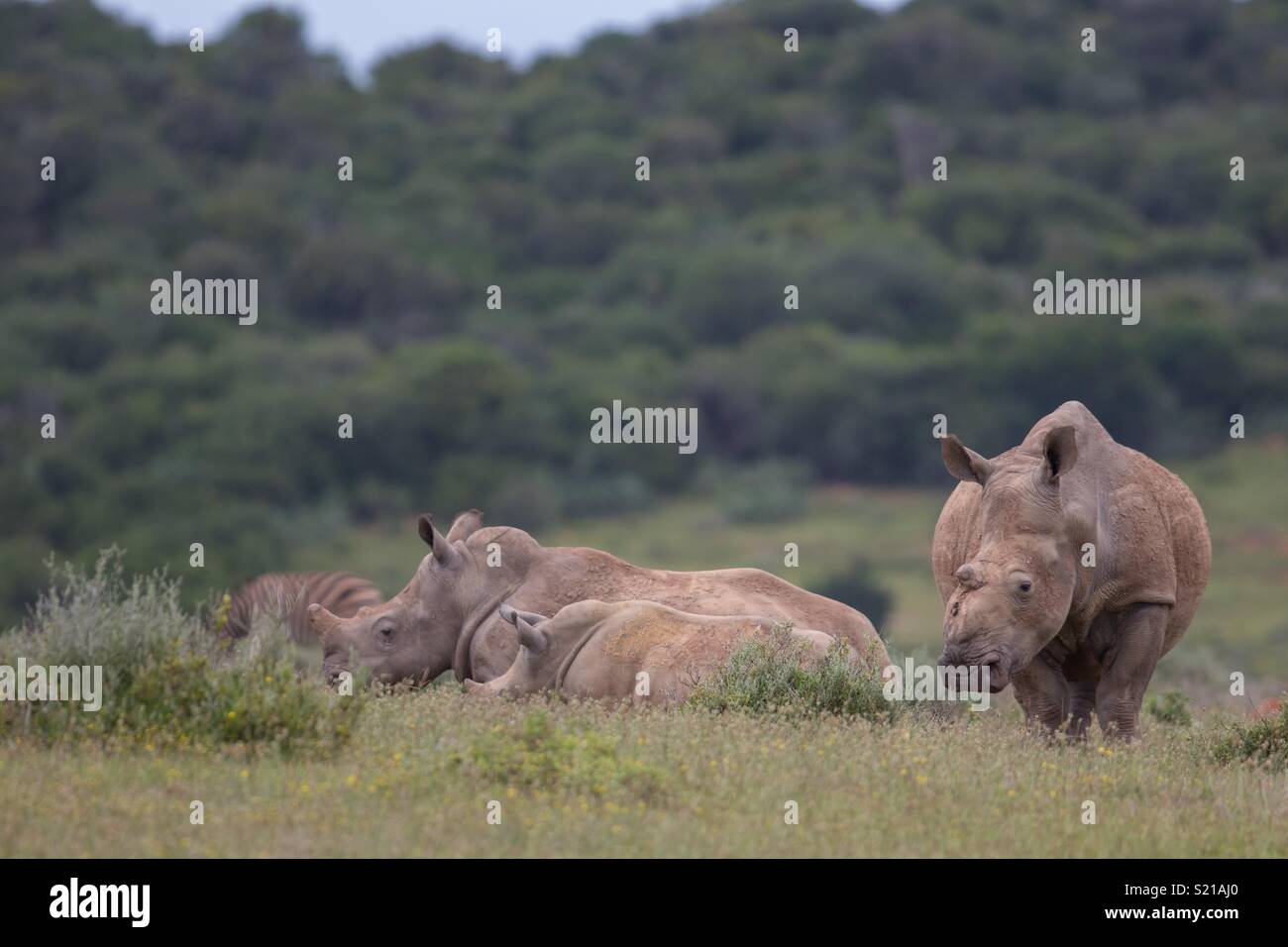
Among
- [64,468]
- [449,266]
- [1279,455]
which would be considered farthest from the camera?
[449,266]

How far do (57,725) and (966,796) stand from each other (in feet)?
14.5

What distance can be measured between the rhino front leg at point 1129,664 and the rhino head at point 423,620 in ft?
14.2

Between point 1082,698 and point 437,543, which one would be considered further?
point 437,543

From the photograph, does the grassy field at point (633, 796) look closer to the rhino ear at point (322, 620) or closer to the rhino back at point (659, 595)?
the rhino back at point (659, 595)

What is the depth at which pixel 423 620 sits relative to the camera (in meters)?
13.2

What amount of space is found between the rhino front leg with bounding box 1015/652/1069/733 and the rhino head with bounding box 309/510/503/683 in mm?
3812

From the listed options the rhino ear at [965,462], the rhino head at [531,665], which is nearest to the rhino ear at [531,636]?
the rhino head at [531,665]

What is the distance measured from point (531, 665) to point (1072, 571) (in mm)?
3343

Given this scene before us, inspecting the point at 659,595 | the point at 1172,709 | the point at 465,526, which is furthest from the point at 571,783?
the point at 1172,709

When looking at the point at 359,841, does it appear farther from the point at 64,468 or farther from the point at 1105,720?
the point at 64,468

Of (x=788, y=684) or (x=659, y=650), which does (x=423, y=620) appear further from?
(x=788, y=684)

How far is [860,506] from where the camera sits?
199 ft

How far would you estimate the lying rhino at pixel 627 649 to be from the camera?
11305 mm
